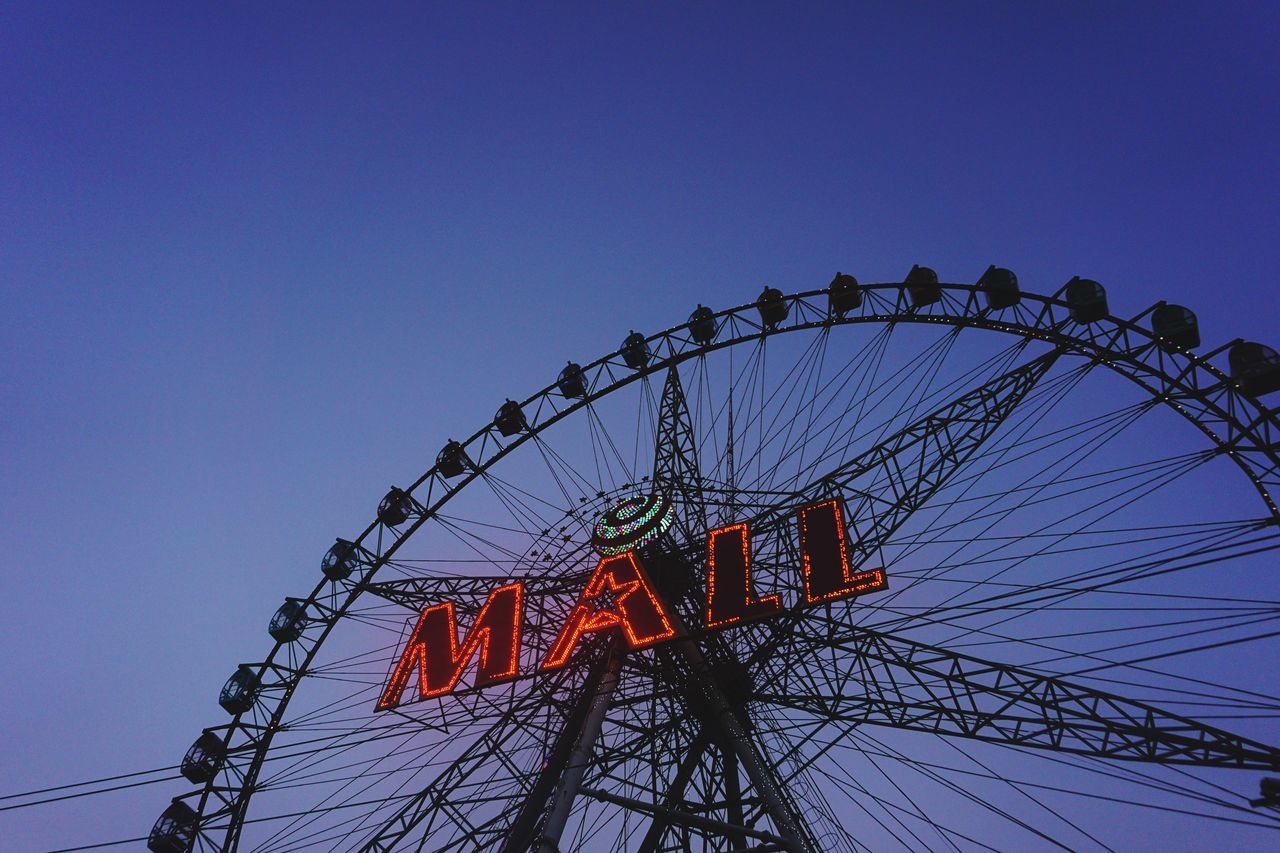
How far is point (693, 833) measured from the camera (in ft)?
54.5

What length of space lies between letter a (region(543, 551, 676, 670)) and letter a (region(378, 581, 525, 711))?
1532 mm

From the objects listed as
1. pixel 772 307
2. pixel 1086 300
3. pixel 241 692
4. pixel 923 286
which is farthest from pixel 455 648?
pixel 1086 300

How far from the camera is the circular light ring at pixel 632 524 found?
18.8m

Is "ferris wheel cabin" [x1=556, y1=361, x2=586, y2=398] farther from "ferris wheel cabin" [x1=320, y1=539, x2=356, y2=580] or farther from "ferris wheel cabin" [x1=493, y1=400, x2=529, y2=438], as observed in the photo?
"ferris wheel cabin" [x1=320, y1=539, x2=356, y2=580]

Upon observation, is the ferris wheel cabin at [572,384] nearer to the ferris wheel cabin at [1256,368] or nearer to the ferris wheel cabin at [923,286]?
the ferris wheel cabin at [923,286]

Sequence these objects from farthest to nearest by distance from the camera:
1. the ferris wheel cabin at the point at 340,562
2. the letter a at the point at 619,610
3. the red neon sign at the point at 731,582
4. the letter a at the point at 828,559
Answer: the ferris wheel cabin at the point at 340,562 < the letter a at the point at 619,610 < the red neon sign at the point at 731,582 < the letter a at the point at 828,559

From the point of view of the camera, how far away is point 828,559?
51.3ft

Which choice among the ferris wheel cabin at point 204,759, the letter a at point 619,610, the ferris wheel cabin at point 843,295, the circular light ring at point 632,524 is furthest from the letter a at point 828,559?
the ferris wheel cabin at point 204,759

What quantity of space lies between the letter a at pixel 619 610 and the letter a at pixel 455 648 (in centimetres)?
153

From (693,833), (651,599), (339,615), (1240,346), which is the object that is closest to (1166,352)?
(1240,346)

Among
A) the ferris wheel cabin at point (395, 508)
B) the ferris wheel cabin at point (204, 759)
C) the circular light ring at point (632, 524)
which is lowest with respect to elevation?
the ferris wheel cabin at point (204, 759)

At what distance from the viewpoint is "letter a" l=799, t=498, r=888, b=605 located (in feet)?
49.3

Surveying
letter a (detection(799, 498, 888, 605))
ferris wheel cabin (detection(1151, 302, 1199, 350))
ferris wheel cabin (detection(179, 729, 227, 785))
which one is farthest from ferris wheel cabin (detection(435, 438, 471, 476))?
ferris wheel cabin (detection(1151, 302, 1199, 350))

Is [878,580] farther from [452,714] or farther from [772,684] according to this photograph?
[452,714]
